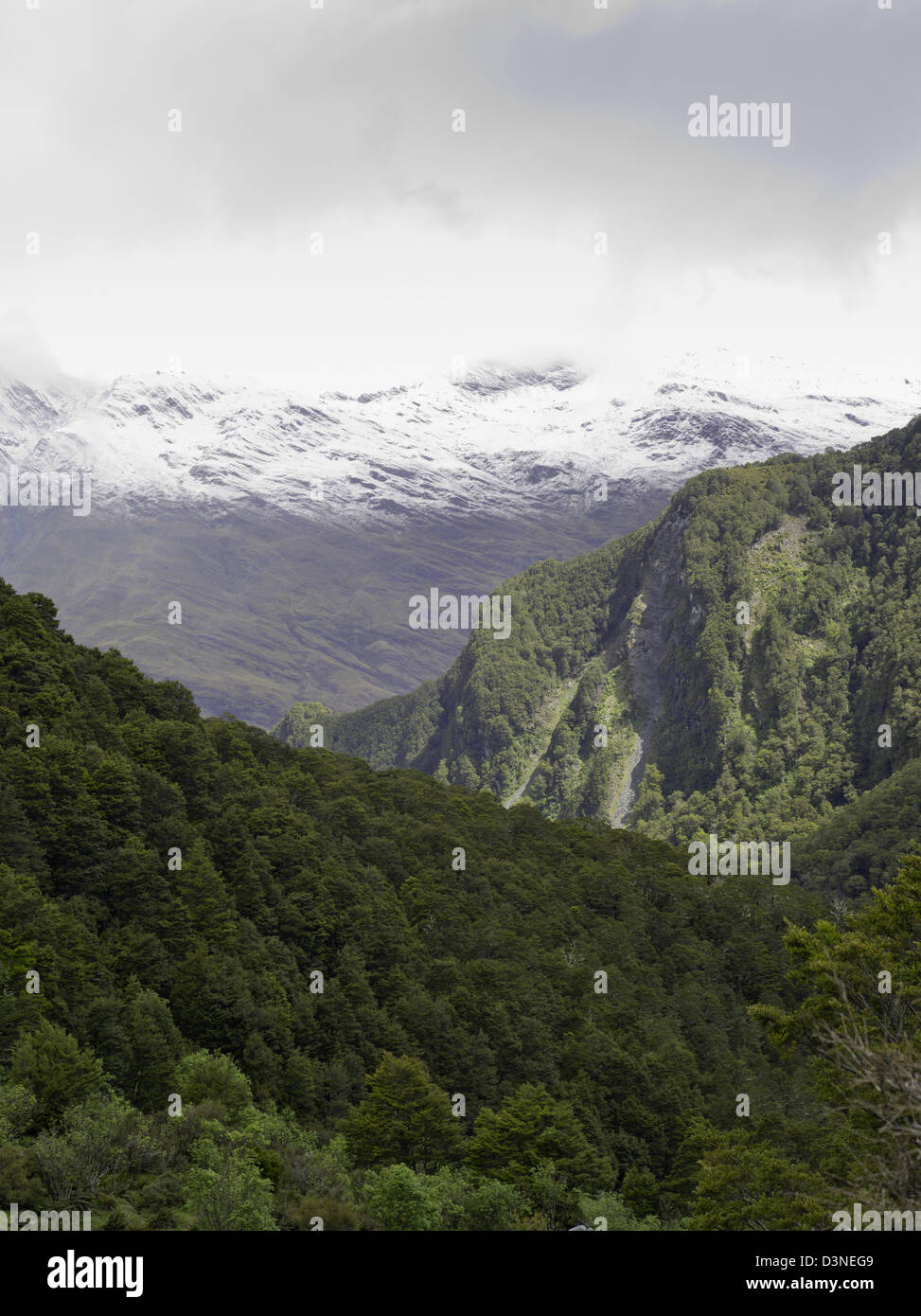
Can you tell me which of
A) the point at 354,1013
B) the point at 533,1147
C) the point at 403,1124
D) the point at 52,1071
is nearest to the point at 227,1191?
the point at 52,1071

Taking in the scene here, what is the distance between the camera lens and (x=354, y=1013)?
81.9 metres

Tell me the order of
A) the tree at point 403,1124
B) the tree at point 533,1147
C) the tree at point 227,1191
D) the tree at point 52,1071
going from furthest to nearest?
the tree at point 533,1147, the tree at point 403,1124, the tree at point 52,1071, the tree at point 227,1191

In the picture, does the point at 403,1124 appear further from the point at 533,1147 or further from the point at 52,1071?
the point at 52,1071

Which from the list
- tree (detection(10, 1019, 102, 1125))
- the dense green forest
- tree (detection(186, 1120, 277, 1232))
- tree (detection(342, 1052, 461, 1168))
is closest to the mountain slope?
tree (detection(10, 1019, 102, 1125))

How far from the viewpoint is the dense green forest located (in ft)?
135

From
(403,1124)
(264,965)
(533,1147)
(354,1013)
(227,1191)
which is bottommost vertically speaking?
(533,1147)

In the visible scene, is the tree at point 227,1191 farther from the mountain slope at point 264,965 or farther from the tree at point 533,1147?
the tree at point 533,1147

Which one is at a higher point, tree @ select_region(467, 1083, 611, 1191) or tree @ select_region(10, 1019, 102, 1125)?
tree @ select_region(10, 1019, 102, 1125)

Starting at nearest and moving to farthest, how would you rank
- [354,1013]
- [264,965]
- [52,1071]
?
[52,1071], [264,965], [354,1013]

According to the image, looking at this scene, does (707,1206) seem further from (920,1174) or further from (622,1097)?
(622,1097)

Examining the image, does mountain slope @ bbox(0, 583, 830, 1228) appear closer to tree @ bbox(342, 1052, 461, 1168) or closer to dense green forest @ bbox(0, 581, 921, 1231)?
dense green forest @ bbox(0, 581, 921, 1231)

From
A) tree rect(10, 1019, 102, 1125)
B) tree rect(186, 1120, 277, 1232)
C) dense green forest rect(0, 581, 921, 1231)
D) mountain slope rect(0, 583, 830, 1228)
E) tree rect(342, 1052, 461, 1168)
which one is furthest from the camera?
tree rect(342, 1052, 461, 1168)

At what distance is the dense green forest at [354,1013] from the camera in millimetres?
41094

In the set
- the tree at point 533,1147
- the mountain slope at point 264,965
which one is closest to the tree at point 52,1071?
the mountain slope at point 264,965
